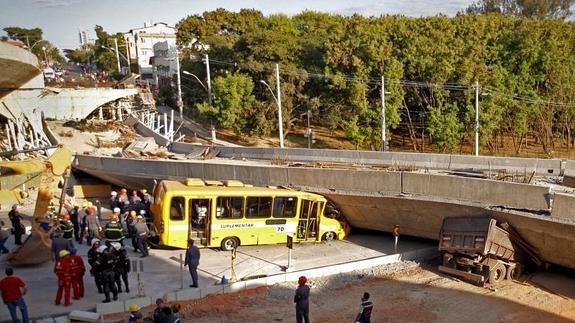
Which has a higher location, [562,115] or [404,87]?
[404,87]

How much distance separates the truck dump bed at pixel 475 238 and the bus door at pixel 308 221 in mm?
4597

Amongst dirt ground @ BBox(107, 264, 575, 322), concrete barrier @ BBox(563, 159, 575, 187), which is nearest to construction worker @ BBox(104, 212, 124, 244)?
dirt ground @ BBox(107, 264, 575, 322)

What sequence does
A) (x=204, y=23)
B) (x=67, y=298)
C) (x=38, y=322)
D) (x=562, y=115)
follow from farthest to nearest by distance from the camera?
(x=204, y=23) < (x=562, y=115) < (x=67, y=298) < (x=38, y=322)

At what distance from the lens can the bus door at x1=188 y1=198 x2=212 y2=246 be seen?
16.7 metres

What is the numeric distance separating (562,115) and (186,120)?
34720mm

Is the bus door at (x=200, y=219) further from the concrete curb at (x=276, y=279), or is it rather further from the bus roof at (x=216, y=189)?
the concrete curb at (x=276, y=279)

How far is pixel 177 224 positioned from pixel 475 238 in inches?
375

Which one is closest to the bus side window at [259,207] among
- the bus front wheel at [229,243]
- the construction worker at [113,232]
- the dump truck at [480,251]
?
the bus front wheel at [229,243]

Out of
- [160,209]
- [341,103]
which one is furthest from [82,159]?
[341,103]

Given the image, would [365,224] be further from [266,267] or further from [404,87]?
[404,87]

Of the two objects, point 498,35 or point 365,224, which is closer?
point 365,224

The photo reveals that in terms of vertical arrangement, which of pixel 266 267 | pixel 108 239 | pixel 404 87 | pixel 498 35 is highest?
pixel 498 35

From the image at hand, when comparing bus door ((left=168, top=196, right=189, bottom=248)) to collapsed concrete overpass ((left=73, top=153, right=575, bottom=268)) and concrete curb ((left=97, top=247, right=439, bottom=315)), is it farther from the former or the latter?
collapsed concrete overpass ((left=73, top=153, right=575, bottom=268))

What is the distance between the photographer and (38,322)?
11.5 m
